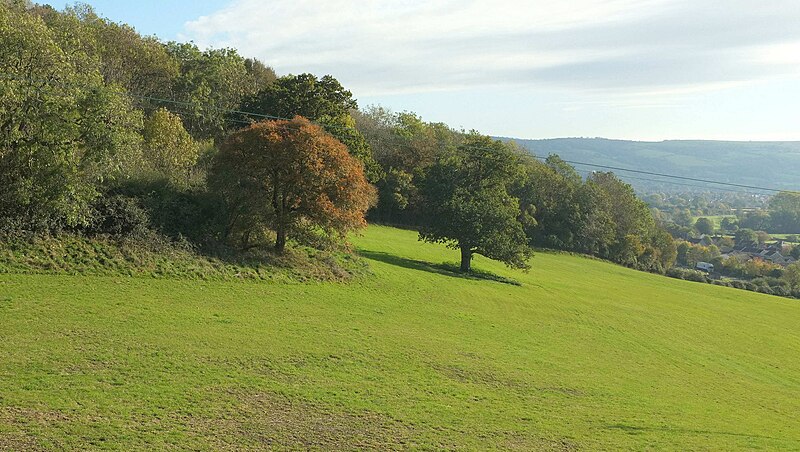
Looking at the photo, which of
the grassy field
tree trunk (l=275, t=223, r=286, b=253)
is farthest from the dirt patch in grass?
tree trunk (l=275, t=223, r=286, b=253)

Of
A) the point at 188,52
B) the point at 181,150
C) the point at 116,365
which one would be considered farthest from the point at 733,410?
the point at 188,52

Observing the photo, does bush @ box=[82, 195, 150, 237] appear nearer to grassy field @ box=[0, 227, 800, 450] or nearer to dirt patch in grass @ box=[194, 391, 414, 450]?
grassy field @ box=[0, 227, 800, 450]

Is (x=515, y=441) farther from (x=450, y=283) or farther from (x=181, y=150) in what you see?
(x=181, y=150)

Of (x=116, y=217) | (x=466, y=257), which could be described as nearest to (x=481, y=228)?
(x=466, y=257)

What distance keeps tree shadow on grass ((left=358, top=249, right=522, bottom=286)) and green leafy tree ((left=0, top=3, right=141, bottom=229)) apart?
19828 mm

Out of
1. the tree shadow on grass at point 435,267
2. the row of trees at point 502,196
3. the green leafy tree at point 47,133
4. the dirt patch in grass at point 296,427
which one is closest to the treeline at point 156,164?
the green leafy tree at point 47,133

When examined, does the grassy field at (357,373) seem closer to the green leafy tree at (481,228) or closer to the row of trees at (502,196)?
the green leafy tree at (481,228)

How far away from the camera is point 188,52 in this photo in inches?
2606

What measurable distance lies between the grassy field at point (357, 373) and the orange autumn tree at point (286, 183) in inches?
163

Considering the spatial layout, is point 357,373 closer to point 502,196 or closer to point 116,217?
point 116,217

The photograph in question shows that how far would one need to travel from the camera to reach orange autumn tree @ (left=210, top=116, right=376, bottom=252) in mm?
30781

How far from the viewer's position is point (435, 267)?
44.3 m

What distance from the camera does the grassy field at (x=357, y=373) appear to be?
1270cm

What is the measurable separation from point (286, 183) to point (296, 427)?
A: 19.9m
